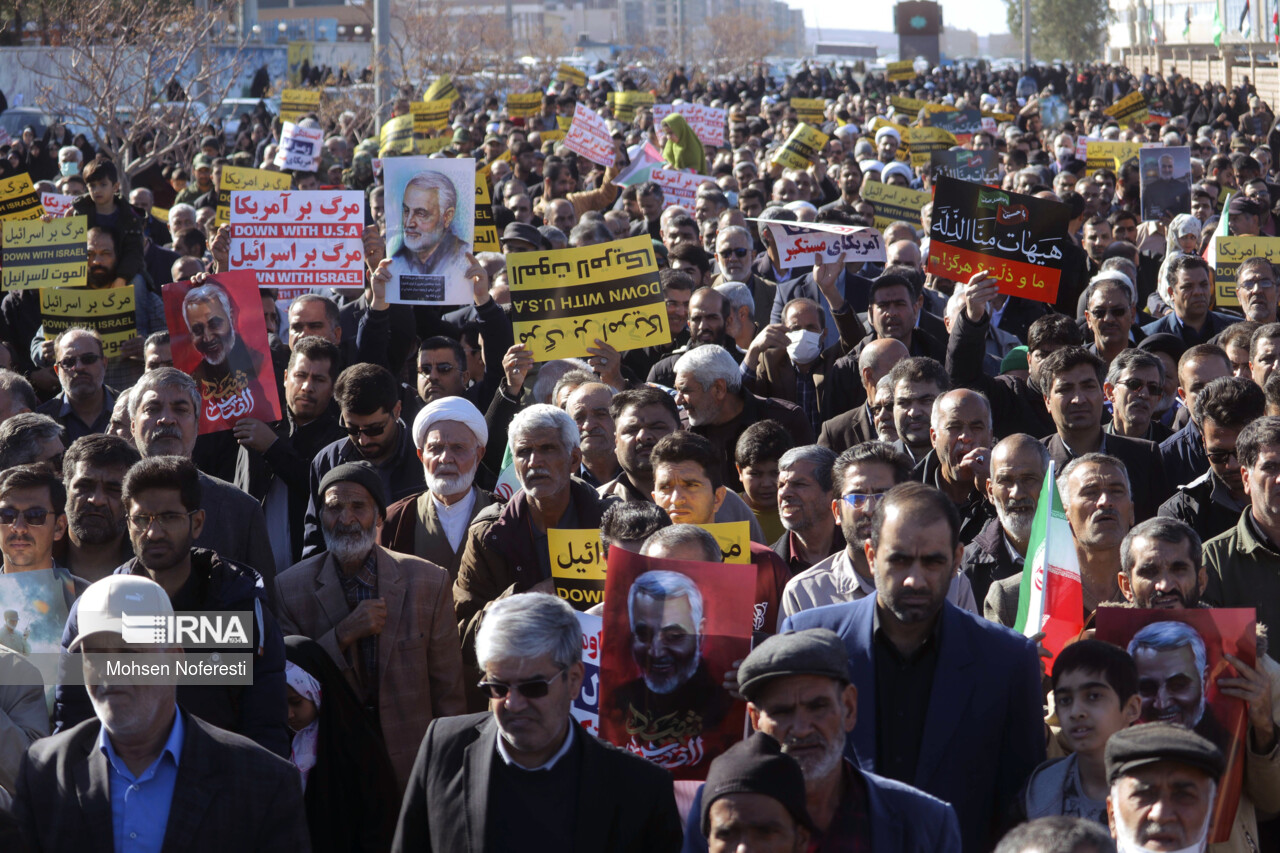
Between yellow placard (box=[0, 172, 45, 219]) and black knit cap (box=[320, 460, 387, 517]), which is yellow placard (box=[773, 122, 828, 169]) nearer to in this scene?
yellow placard (box=[0, 172, 45, 219])

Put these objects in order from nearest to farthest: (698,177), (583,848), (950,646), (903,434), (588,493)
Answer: (583,848) < (950,646) < (588,493) < (903,434) < (698,177)

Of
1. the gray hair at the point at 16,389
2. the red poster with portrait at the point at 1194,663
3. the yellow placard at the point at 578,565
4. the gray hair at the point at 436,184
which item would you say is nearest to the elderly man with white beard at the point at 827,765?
the red poster with portrait at the point at 1194,663

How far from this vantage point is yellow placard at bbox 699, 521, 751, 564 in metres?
4.71

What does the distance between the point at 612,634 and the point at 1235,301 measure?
6.60m

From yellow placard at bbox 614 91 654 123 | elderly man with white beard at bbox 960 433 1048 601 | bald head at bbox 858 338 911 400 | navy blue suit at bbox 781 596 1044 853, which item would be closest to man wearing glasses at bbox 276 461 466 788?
navy blue suit at bbox 781 596 1044 853

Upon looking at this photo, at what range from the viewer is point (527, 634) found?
3.57 metres

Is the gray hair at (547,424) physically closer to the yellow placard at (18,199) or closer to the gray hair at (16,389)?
the gray hair at (16,389)

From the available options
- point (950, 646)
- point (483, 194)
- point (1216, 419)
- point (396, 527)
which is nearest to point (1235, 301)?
point (1216, 419)

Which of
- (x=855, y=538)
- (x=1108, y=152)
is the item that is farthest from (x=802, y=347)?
(x=1108, y=152)

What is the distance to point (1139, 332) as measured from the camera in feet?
27.8

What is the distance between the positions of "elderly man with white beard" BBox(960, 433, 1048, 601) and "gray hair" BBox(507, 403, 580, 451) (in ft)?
4.62

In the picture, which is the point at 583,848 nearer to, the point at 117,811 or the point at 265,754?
the point at 265,754

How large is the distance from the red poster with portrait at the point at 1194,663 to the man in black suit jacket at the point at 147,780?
203 centimetres

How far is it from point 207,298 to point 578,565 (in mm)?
3043
